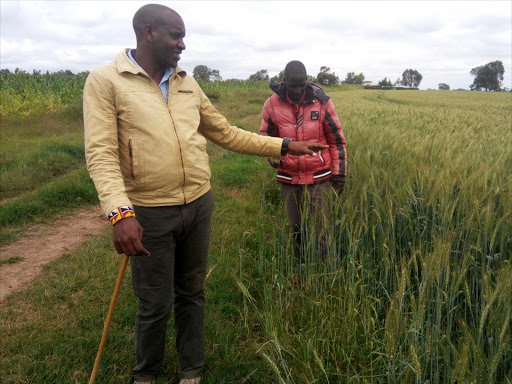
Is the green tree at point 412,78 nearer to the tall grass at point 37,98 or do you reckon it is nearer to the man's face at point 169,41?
the tall grass at point 37,98

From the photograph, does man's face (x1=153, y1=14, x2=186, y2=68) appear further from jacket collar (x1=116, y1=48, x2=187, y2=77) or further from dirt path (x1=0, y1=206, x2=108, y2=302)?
dirt path (x1=0, y1=206, x2=108, y2=302)

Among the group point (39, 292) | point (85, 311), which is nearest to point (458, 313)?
point (85, 311)

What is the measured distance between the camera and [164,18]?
1.90 metres

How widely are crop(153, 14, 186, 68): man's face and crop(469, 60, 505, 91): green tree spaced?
3665 inches

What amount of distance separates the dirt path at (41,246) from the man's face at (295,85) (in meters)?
2.90

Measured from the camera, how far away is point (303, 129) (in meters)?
3.20

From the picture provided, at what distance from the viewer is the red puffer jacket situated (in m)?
3.20

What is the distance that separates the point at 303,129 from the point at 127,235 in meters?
1.88

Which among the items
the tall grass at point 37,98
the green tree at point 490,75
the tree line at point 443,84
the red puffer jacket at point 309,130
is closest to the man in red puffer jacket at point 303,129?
the red puffer jacket at point 309,130

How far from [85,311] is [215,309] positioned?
100 cm

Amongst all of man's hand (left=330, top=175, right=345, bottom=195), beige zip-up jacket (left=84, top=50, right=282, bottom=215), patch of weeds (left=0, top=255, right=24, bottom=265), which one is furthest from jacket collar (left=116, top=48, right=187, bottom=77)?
patch of weeds (left=0, top=255, right=24, bottom=265)

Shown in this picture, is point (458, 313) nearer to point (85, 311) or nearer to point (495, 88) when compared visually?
point (85, 311)

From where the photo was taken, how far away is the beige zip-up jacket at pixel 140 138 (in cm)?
180

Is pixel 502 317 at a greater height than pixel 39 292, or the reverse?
pixel 502 317
